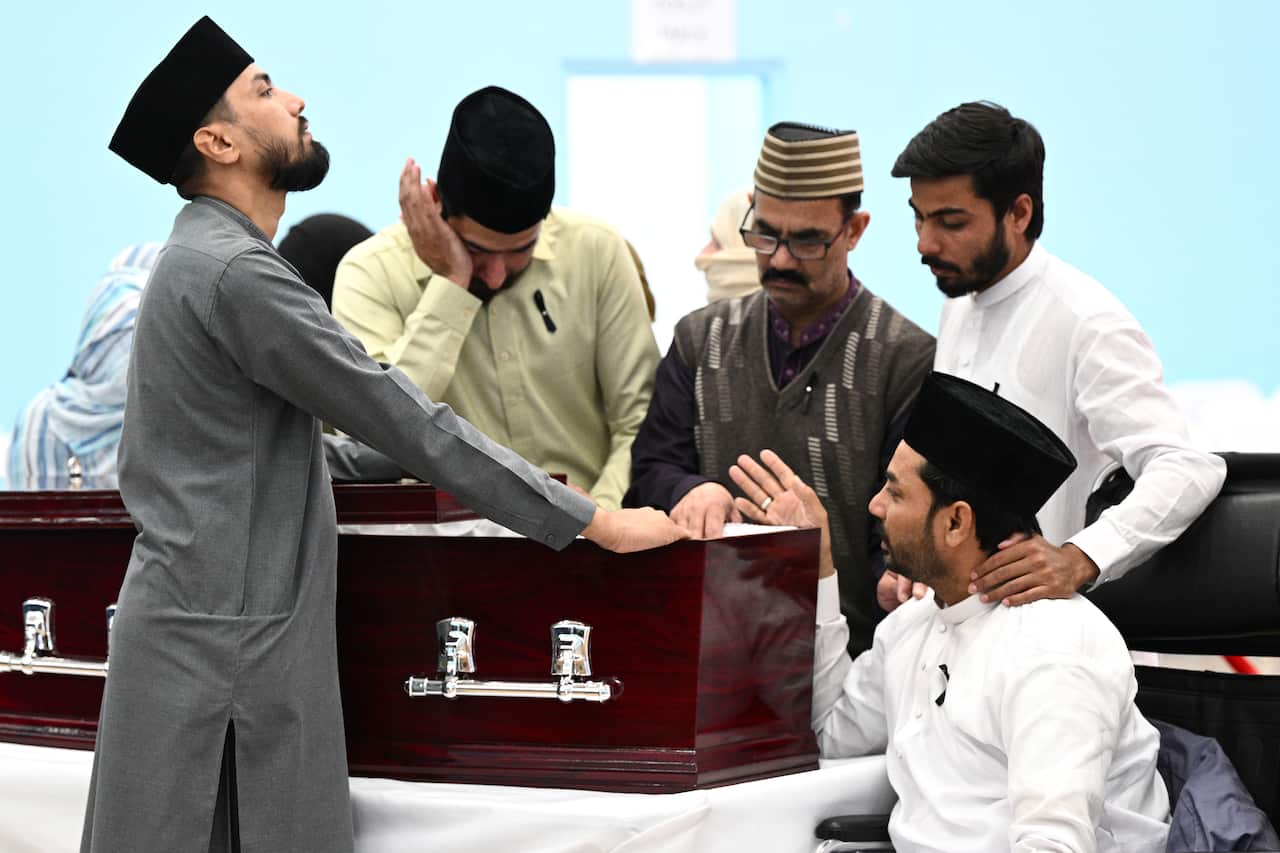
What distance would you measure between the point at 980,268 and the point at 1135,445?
0.51 meters

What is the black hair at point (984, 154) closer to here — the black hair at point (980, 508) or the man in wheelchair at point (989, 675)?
the man in wheelchair at point (989, 675)

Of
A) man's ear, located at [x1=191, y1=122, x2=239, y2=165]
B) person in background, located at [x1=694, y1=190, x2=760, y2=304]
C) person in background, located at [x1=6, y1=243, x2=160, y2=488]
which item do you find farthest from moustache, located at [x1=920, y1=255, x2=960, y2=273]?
person in background, located at [x1=6, y1=243, x2=160, y2=488]

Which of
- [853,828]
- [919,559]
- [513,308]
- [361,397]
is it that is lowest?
[853,828]

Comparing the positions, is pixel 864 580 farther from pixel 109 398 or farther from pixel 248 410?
pixel 109 398

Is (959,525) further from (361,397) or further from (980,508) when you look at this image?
(361,397)

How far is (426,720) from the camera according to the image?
247cm

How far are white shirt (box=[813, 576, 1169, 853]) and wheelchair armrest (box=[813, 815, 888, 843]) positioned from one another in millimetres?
32

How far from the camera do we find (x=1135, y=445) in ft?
8.68

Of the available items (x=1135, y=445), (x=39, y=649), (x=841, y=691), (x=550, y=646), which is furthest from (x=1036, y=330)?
(x=39, y=649)

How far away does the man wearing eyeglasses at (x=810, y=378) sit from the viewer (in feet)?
10.1

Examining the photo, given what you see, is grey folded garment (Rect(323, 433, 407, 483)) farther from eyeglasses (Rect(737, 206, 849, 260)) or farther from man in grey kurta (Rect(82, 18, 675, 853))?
eyeglasses (Rect(737, 206, 849, 260))

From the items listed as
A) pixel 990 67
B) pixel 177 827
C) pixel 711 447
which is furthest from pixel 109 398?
pixel 990 67

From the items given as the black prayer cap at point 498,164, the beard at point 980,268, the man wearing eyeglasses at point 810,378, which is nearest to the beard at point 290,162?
the black prayer cap at point 498,164

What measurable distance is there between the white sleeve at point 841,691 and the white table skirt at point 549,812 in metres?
0.05
